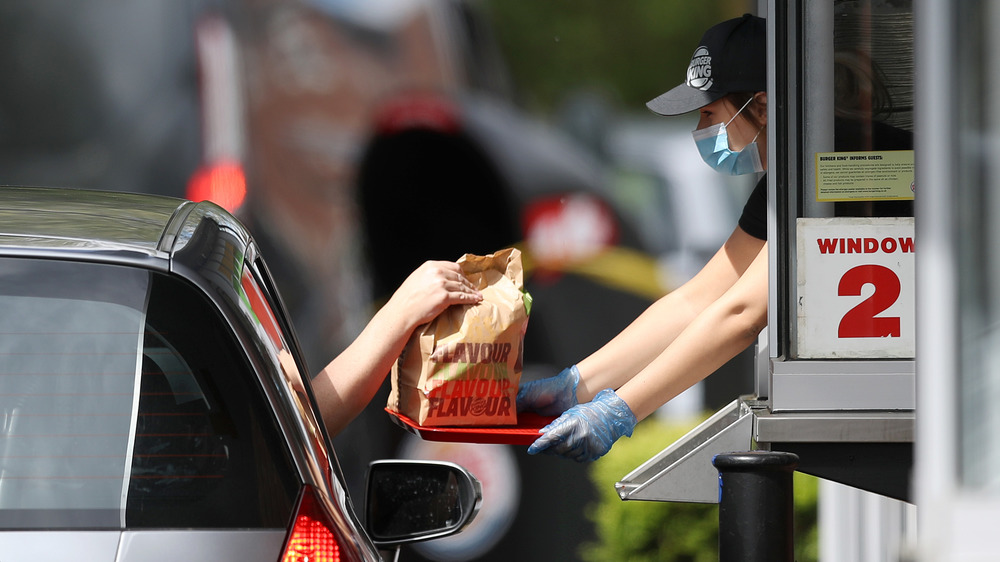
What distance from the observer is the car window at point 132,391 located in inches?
67.2

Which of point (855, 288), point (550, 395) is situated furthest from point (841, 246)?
point (550, 395)

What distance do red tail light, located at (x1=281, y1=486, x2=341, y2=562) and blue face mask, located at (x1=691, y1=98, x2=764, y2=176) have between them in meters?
2.29

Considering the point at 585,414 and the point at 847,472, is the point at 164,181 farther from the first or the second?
the point at 847,472

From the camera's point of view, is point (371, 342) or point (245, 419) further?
point (371, 342)

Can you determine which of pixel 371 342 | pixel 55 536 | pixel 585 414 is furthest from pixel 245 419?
pixel 585 414

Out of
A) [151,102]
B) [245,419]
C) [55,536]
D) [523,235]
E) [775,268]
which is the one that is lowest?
[55,536]

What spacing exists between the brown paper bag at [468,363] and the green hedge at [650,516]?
217 cm

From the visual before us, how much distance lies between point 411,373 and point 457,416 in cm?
19

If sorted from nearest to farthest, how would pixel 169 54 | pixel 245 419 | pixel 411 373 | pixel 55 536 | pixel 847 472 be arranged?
pixel 55 536 → pixel 245 419 → pixel 847 472 → pixel 411 373 → pixel 169 54

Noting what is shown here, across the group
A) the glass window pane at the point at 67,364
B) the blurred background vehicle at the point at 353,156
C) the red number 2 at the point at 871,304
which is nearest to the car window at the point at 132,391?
the glass window pane at the point at 67,364

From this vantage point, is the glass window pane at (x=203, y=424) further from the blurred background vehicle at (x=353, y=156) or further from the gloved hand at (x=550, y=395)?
the blurred background vehicle at (x=353, y=156)

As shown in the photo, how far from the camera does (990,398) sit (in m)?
1.67

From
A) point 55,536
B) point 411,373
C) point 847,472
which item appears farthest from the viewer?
point 411,373

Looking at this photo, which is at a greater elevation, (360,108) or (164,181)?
(360,108)
